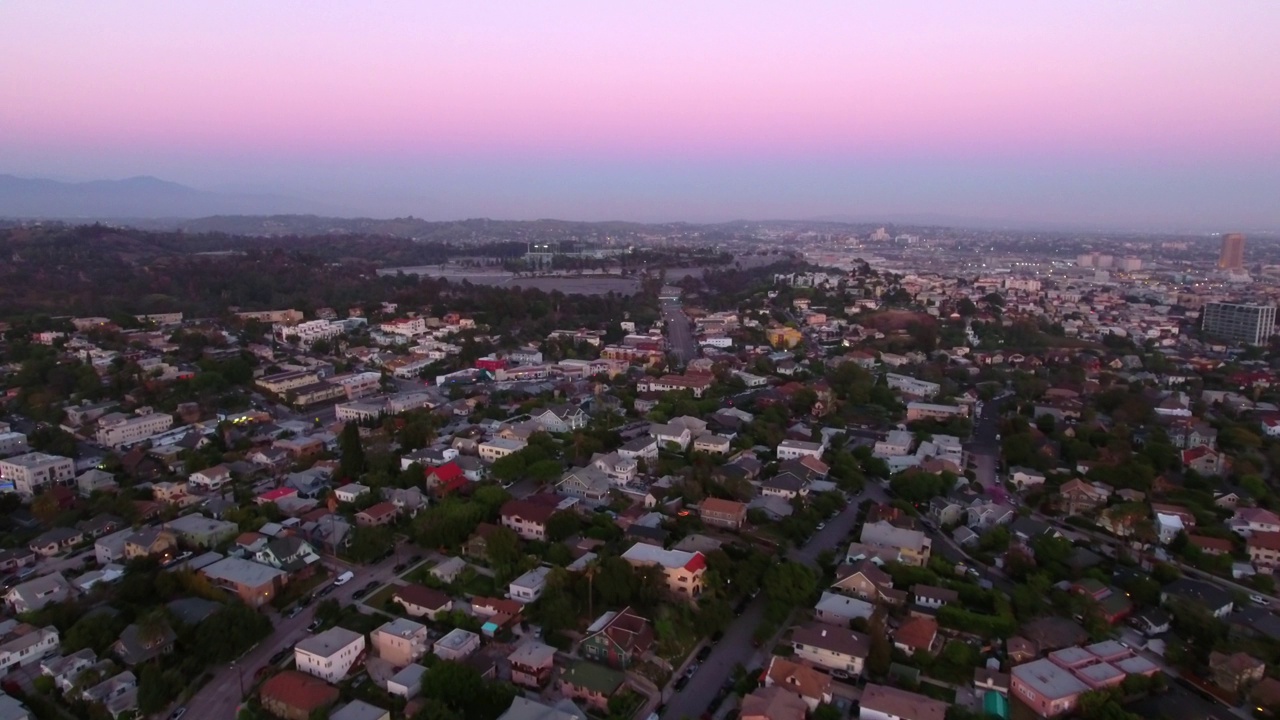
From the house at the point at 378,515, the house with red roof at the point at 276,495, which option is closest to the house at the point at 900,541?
the house at the point at 378,515

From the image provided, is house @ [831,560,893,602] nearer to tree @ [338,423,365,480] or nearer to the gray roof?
the gray roof

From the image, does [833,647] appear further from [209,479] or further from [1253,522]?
[209,479]

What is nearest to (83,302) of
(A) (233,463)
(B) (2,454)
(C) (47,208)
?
(B) (2,454)

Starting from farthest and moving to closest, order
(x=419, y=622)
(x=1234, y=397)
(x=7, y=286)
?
(x=7, y=286) → (x=1234, y=397) → (x=419, y=622)

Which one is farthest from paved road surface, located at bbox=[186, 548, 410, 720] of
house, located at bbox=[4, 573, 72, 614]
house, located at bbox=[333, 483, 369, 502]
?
house, located at bbox=[4, 573, 72, 614]

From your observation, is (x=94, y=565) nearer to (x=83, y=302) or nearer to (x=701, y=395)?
(x=701, y=395)

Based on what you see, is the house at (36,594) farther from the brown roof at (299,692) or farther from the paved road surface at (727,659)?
the paved road surface at (727,659)

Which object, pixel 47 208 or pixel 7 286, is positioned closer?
pixel 7 286
